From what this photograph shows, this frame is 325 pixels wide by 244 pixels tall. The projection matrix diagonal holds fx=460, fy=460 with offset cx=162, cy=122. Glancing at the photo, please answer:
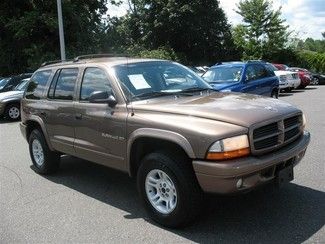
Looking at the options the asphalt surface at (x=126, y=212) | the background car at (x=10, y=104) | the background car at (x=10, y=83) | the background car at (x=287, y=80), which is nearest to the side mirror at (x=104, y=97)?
the asphalt surface at (x=126, y=212)

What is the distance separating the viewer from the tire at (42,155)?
23.9ft

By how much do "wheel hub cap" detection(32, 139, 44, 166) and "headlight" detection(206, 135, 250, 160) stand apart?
3.82 metres

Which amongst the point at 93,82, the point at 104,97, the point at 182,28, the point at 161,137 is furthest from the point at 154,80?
the point at 182,28

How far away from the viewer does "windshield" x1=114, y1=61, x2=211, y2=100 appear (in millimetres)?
5629

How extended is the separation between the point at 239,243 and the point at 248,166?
0.75 metres

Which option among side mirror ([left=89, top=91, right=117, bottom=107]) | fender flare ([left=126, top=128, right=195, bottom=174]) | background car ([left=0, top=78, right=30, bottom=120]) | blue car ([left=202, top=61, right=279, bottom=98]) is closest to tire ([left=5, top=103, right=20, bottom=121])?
background car ([left=0, top=78, right=30, bottom=120])

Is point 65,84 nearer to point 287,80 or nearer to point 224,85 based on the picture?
point 224,85

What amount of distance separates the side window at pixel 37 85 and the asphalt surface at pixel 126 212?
4.32 feet

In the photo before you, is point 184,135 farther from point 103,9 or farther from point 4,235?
point 103,9

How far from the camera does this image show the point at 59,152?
275 inches

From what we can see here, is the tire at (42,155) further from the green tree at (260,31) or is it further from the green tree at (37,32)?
the green tree at (260,31)

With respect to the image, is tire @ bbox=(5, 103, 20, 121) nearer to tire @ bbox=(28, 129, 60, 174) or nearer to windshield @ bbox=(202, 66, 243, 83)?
windshield @ bbox=(202, 66, 243, 83)

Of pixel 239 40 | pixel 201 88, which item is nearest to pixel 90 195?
pixel 201 88

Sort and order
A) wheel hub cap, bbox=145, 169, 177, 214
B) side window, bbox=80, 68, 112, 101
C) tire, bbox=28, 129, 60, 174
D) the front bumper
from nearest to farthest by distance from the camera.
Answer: the front bumper → wheel hub cap, bbox=145, 169, 177, 214 → side window, bbox=80, 68, 112, 101 → tire, bbox=28, 129, 60, 174
